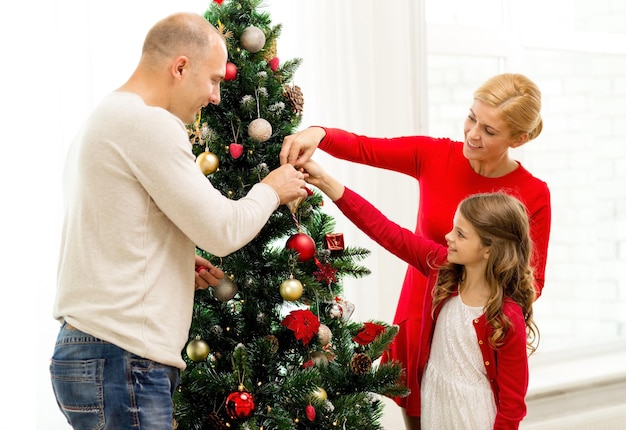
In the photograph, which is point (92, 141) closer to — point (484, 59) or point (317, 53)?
point (317, 53)

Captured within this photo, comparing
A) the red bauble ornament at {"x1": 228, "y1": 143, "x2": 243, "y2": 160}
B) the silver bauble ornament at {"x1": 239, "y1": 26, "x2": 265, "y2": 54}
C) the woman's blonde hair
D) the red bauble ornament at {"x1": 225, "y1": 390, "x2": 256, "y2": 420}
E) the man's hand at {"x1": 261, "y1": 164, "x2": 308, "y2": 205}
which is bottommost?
the red bauble ornament at {"x1": 225, "y1": 390, "x2": 256, "y2": 420}

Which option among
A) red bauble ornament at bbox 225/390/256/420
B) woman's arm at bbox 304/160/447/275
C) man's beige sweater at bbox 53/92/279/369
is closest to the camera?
man's beige sweater at bbox 53/92/279/369

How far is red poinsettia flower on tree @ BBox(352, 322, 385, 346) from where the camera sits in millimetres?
1960

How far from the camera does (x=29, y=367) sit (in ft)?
7.30

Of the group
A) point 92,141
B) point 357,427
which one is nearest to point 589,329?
point 357,427

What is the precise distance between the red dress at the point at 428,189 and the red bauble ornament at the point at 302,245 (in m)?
0.37

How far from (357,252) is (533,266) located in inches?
22.4

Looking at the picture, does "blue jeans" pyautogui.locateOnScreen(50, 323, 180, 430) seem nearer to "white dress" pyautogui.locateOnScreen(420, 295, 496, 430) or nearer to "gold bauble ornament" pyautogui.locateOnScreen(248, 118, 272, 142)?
"gold bauble ornament" pyautogui.locateOnScreen(248, 118, 272, 142)

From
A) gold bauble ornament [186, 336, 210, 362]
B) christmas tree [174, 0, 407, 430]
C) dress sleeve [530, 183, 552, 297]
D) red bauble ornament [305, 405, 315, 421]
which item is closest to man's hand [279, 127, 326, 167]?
christmas tree [174, 0, 407, 430]

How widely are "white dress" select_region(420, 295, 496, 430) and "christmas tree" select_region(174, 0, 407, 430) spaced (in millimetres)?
162

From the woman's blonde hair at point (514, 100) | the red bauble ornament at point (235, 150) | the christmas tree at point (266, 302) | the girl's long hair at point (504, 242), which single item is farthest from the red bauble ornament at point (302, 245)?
the woman's blonde hair at point (514, 100)

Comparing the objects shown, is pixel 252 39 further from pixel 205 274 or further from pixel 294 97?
pixel 205 274

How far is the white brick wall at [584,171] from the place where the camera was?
3.80 metres

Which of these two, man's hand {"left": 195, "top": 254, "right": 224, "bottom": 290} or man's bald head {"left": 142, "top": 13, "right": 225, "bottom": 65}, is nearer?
man's bald head {"left": 142, "top": 13, "right": 225, "bottom": 65}
